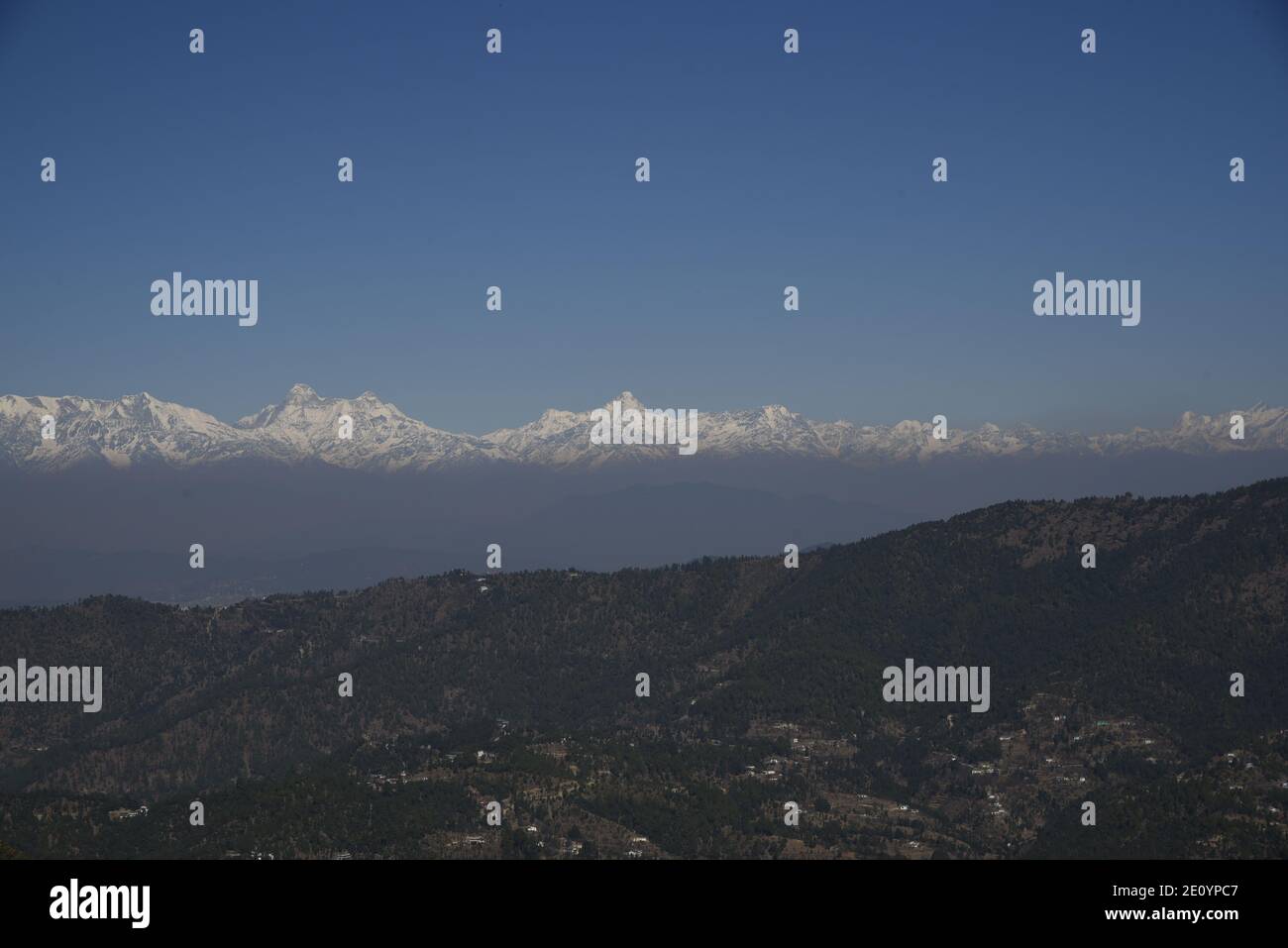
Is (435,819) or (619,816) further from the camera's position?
(619,816)
